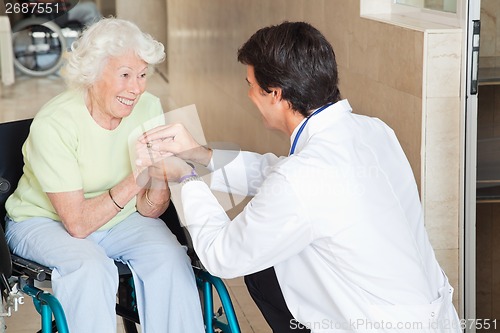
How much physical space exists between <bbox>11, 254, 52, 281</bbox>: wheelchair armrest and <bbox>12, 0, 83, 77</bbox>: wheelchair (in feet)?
22.2

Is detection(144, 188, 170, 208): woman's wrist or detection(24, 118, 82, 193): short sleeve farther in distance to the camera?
detection(144, 188, 170, 208): woman's wrist

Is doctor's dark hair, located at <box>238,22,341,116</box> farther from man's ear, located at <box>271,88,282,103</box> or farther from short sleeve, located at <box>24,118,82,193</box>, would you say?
short sleeve, located at <box>24,118,82,193</box>

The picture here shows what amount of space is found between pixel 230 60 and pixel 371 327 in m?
4.36

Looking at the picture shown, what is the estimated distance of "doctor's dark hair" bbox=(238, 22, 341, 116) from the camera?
5.98ft

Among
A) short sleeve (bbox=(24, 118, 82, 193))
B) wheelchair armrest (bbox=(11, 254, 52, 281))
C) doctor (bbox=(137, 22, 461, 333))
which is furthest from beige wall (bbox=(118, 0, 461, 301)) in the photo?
wheelchair armrest (bbox=(11, 254, 52, 281))

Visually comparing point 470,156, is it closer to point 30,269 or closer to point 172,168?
point 172,168

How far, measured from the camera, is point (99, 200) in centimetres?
217

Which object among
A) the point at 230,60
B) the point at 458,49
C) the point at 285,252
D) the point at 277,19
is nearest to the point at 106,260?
the point at 285,252

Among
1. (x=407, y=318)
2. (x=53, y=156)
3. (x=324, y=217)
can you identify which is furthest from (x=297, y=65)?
(x=53, y=156)

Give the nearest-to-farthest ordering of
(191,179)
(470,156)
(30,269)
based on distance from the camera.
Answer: (191,179) < (30,269) < (470,156)

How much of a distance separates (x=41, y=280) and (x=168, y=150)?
1.42 feet

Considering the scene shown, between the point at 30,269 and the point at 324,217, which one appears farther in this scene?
the point at 30,269

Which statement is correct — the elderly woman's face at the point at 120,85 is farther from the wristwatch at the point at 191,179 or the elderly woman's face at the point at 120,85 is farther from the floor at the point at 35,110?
the floor at the point at 35,110

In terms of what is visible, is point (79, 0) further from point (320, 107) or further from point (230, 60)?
point (320, 107)
